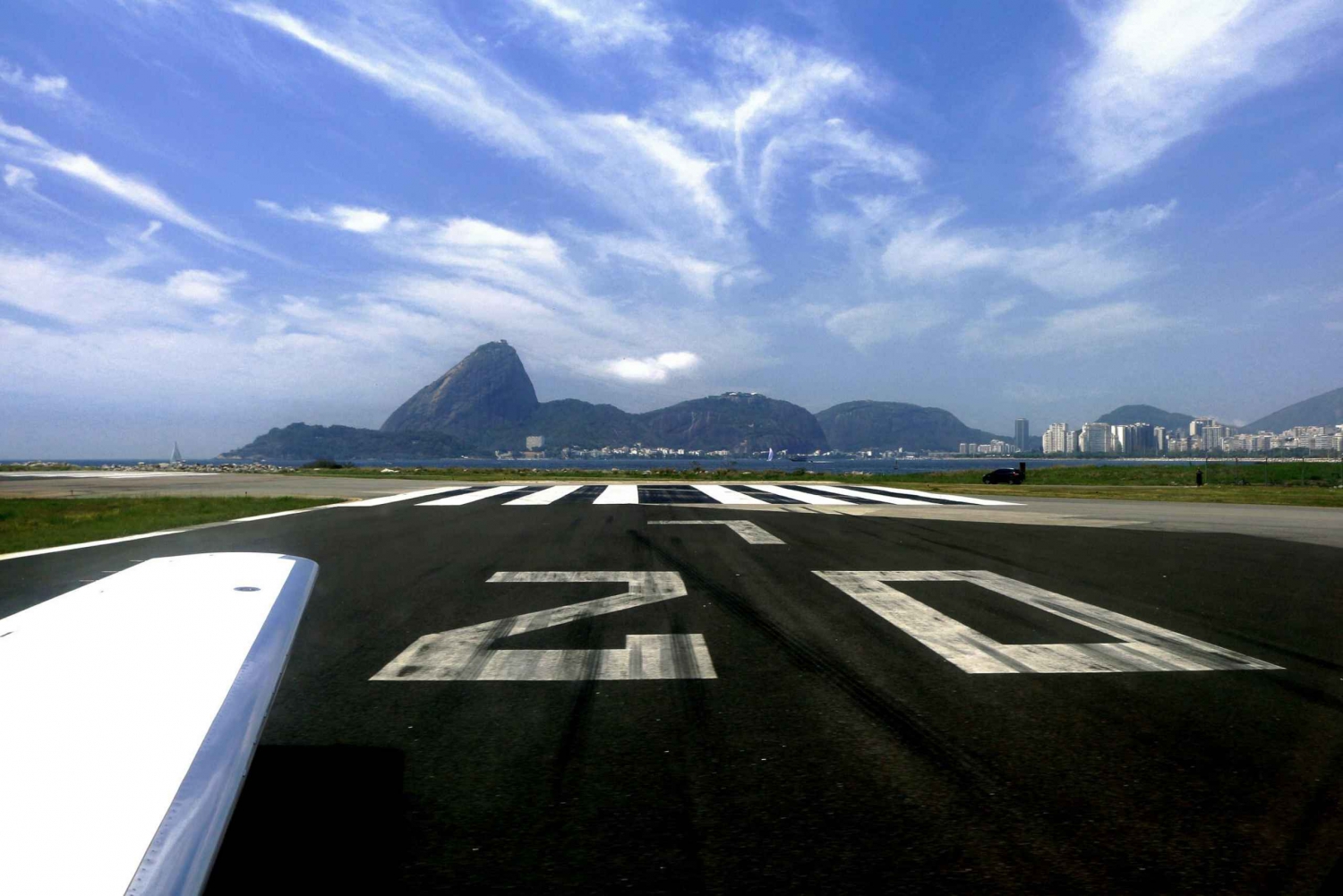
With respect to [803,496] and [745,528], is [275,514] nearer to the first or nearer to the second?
[745,528]

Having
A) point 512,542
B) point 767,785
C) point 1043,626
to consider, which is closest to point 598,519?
point 512,542

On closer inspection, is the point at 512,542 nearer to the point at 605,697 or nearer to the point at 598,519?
the point at 598,519

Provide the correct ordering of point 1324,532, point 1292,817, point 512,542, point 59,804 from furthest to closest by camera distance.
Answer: point 1324,532, point 512,542, point 1292,817, point 59,804

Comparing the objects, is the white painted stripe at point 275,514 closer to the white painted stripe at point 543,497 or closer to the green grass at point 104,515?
the green grass at point 104,515

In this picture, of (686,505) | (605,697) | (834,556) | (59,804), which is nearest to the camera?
(59,804)

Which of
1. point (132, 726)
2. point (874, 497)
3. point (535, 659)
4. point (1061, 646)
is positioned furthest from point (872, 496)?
point (132, 726)

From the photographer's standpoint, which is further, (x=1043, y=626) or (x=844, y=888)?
(x=1043, y=626)
